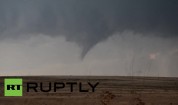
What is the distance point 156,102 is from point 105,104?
7.97 m

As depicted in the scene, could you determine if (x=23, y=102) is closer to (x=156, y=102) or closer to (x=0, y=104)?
(x=0, y=104)

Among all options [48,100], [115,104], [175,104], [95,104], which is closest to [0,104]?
[48,100]

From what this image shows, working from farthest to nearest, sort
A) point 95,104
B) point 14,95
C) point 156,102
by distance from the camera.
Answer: point 14,95, point 156,102, point 95,104

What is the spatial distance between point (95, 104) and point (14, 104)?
12.4 metres

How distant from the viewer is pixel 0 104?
144ft

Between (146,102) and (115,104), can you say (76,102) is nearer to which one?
(115,104)

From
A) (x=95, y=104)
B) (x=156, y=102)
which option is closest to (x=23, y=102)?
(x=95, y=104)

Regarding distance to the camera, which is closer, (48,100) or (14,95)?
(48,100)

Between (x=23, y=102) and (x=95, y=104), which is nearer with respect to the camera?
(x=95, y=104)

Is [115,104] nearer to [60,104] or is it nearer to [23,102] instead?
[60,104]

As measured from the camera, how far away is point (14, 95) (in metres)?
51.8

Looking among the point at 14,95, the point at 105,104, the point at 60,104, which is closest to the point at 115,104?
the point at 105,104

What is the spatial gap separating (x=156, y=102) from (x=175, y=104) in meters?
2.82

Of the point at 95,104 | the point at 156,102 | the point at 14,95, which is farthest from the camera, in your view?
the point at 14,95
